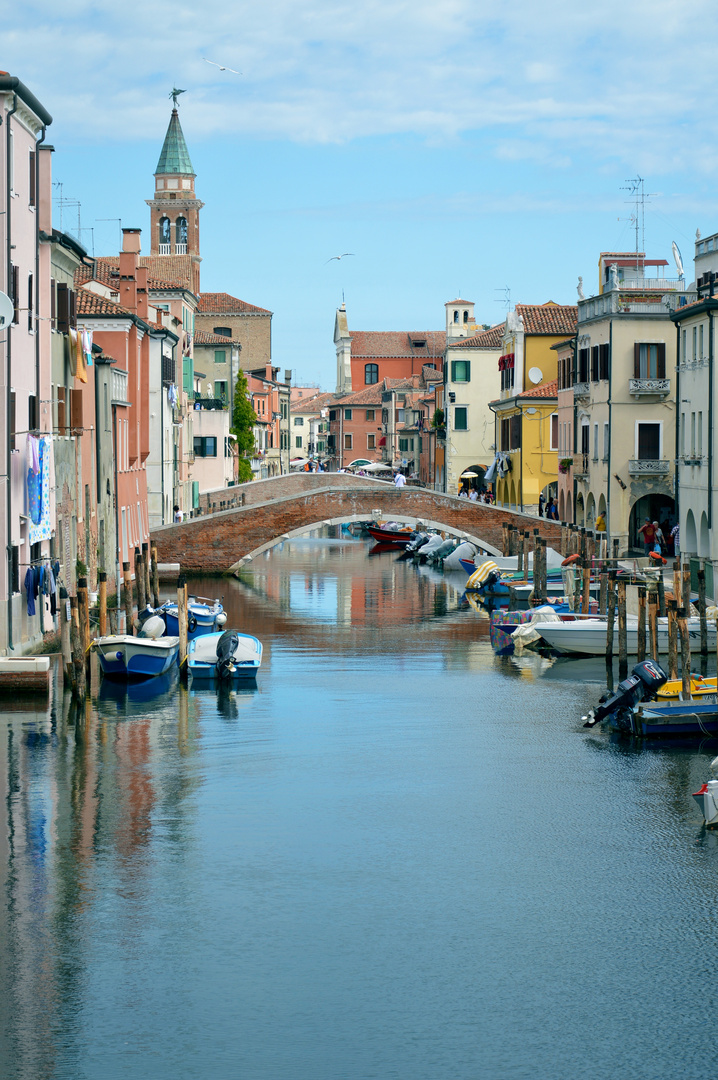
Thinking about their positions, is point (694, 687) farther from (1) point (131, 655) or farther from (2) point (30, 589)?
(2) point (30, 589)

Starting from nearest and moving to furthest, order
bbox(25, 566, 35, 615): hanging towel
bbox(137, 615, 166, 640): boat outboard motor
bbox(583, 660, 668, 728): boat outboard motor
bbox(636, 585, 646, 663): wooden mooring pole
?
bbox(583, 660, 668, 728): boat outboard motor, bbox(25, 566, 35, 615): hanging towel, bbox(636, 585, 646, 663): wooden mooring pole, bbox(137, 615, 166, 640): boat outboard motor

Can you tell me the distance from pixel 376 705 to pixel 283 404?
80.9 metres

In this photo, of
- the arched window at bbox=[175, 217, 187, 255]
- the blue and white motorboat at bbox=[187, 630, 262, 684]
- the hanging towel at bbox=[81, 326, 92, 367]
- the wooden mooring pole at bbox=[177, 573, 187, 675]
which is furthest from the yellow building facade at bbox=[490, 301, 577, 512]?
the wooden mooring pole at bbox=[177, 573, 187, 675]

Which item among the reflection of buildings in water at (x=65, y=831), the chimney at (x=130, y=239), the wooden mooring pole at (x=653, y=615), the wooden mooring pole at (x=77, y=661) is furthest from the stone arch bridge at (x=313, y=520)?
the wooden mooring pole at (x=77, y=661)

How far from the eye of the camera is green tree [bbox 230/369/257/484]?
2766 inches

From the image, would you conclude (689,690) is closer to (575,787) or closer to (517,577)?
(575,787)

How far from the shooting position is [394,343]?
105 m

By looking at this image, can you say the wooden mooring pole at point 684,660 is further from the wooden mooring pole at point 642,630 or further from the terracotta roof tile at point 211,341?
the terracotta roof tile at point 211,341

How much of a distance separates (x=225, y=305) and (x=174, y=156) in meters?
9.38

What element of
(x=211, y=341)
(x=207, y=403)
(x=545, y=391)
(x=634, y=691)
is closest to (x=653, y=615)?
(x=634, y=691)

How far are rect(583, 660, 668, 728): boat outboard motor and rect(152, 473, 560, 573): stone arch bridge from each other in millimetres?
22646

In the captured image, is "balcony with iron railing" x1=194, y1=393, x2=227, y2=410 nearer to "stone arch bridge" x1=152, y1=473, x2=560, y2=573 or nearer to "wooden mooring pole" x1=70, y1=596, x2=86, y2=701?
"stone arch bridge" x1=152, y1=473, x2=560, y2=573

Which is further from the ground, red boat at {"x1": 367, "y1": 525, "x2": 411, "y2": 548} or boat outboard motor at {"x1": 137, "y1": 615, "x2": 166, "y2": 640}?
red boat at {"x1": 367, "y1": 525, "x2": 411, "y2": 548}

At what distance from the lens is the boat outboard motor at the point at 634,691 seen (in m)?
22.0
